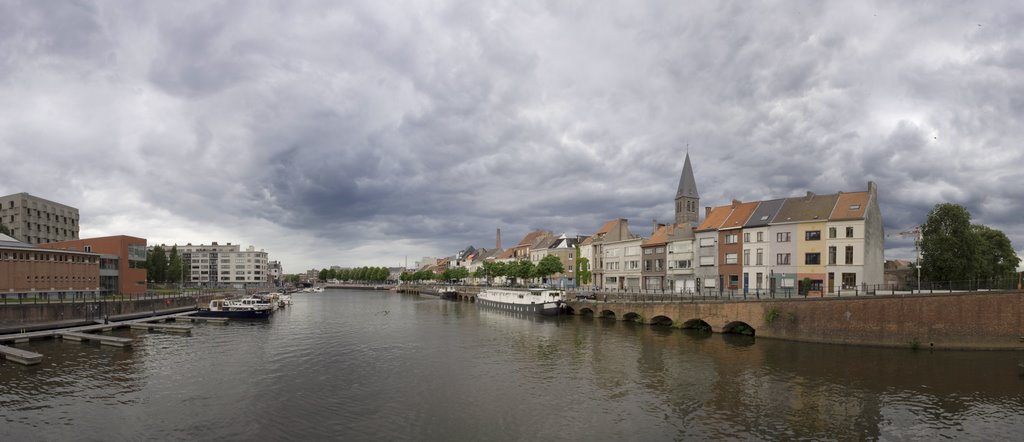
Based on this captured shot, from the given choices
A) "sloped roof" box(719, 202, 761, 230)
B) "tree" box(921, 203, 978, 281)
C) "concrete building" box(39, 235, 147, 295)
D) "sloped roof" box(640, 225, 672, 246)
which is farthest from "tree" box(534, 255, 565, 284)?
"concrete building" box(39, 235, 147, 295)

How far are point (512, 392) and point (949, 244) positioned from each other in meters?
62.3

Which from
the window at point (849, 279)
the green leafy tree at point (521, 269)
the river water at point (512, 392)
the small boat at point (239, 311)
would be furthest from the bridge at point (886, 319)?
the green leafy tree at point (521, 269)

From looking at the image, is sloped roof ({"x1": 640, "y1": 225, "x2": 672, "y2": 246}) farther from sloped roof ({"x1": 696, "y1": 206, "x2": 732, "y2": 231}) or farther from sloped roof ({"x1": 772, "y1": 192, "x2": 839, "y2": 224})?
sloped roof ({"x1": 772, "y1": 192, "x2": 839, "y2": 224})

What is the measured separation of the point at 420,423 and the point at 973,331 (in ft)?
146

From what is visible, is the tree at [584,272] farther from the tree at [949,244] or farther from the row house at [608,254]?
the tree at [949,244]

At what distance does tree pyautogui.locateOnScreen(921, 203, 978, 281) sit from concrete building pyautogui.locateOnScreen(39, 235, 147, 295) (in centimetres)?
12310

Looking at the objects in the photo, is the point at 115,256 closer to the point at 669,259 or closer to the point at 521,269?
the point at 521,269

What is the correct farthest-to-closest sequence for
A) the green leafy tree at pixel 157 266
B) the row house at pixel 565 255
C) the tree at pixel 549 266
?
the green leafy tree at pixel 157 266 → the row house at pixel 565 255 → the tree at pixel 549 266

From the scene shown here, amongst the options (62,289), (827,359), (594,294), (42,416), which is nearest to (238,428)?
(42,416)

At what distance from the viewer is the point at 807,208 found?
214 ft

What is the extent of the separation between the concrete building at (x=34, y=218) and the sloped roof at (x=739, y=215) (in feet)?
401

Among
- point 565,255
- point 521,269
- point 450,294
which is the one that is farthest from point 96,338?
point 450,294

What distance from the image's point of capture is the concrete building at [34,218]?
102188 millimetres

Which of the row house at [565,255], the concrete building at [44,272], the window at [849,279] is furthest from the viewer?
the row house at [565,255]
